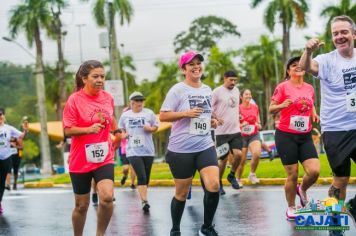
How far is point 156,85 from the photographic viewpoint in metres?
71.4

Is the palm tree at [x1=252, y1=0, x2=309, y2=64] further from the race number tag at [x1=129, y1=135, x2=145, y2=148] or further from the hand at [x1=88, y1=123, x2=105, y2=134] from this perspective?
the hand at [x1=88, y1=123, x2=105, y2=134]

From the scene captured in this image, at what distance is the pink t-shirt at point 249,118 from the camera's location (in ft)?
44.0

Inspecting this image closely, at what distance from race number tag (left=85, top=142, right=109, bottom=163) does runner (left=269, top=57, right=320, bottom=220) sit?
240 centimetres

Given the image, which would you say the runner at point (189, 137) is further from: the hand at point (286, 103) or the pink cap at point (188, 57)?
the hand at point (286, 103)

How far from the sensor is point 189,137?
7086 millimetres

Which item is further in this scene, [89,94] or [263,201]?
[263,201]

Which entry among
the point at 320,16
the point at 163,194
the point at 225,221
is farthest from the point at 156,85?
the point at 225,221

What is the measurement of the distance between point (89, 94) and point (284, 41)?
130 ft

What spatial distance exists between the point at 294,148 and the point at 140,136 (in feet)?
12.5

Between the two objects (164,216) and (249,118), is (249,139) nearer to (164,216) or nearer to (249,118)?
(249,118)

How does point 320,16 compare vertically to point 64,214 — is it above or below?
above

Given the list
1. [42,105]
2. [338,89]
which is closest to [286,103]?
[338,89]

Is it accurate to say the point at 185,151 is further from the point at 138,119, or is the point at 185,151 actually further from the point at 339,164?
the point at 138,119

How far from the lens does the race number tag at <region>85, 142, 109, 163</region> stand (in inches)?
259
